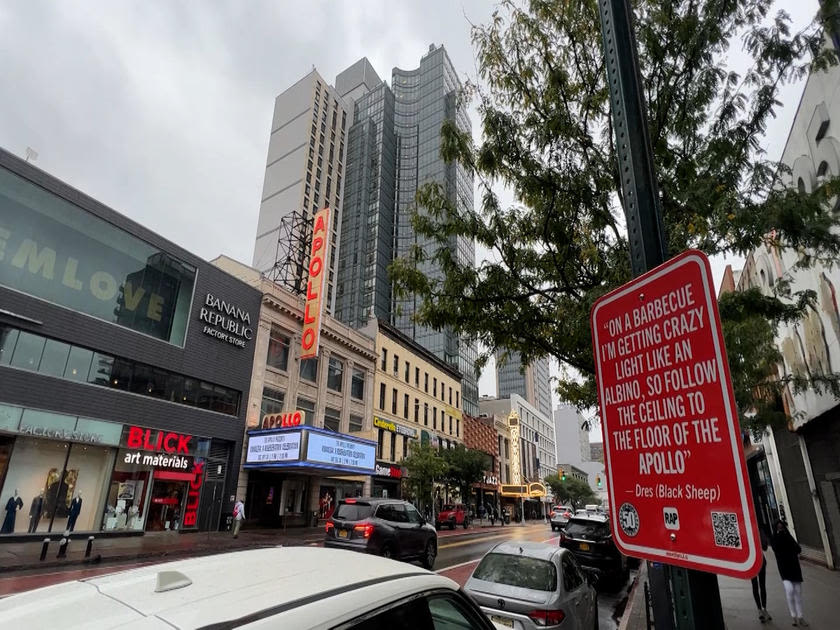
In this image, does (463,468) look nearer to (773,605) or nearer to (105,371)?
(105,371)

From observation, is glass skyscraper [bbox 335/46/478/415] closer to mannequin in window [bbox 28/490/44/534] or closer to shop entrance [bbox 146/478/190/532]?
shop entrance [bbox 146/478/190/532]

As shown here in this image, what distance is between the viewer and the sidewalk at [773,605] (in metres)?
9.24

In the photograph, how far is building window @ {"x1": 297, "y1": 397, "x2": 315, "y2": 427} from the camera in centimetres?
3153

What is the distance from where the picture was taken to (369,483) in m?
34.7

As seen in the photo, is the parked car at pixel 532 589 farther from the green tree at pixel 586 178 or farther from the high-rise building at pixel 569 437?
the high-rise building at pixel 569 437

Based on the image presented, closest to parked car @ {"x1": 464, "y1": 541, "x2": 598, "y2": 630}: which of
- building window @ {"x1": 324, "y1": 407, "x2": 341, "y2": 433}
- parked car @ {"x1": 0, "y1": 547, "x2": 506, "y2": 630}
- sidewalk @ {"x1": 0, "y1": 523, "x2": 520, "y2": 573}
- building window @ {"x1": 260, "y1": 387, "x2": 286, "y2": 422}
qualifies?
parked car @ {"x1": 0, "y1": 547, "x2": 506, "y2": 630}

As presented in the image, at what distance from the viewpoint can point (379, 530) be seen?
12.6 meters

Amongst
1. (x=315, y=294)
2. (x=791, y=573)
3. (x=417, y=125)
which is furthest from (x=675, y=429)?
(x=417, y=125)

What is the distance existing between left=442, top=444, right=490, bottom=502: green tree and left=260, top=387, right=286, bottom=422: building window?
1561cm

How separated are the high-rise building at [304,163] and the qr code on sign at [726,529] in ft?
228

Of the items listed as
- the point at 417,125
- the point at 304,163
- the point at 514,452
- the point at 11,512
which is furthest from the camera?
the point at 417,125

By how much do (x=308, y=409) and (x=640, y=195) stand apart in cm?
3154

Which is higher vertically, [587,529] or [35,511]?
[35,511]

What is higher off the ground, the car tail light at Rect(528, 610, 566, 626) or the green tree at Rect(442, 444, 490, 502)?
the green tree at Rect(442, 444, 490, 502)
